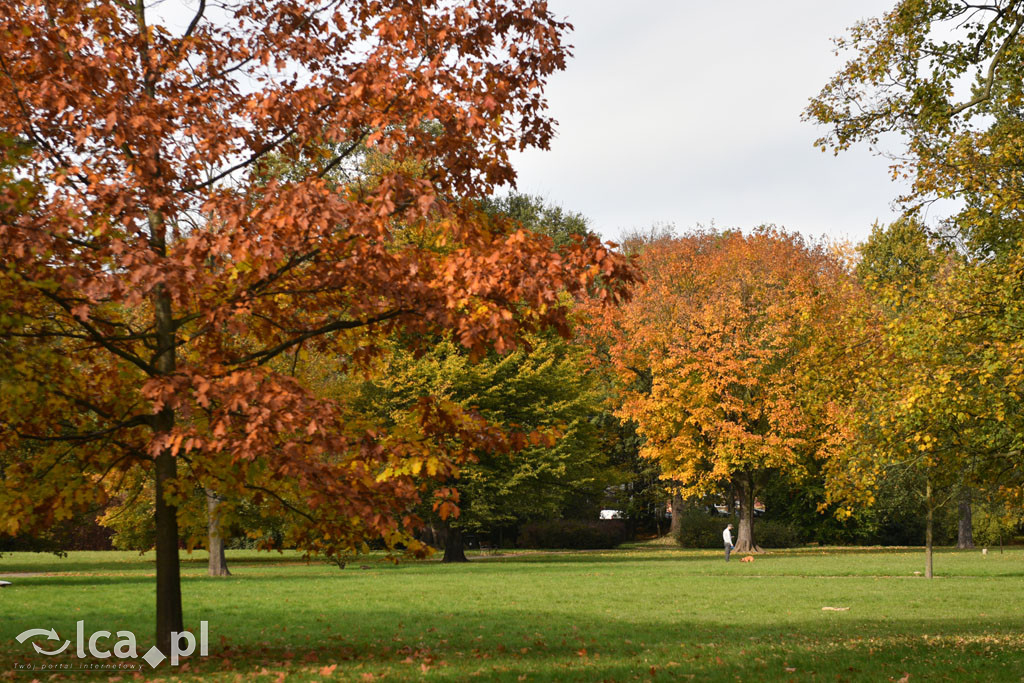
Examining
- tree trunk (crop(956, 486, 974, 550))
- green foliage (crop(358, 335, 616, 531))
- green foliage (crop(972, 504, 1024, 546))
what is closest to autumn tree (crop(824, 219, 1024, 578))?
green foliage (crop(358, 335, 616, 531))

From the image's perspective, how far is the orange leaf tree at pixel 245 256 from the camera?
754 cm

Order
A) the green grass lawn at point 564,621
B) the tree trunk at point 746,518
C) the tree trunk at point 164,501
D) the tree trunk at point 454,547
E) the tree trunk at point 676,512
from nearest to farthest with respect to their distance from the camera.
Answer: the tree trunk at point 164,501 < the green grass lawn at point 564,621 < the tree trunk at point 454,547 < the tree trunk at point 746,518 < the tree trunk at point 676,512

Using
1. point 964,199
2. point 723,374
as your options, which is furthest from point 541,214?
point 964,199

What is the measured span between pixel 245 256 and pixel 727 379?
34.7 meters

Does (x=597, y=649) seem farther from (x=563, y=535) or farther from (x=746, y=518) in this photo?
(x=563, y=535)

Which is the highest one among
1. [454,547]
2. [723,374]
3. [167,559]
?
[723,374]

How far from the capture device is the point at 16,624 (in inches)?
620

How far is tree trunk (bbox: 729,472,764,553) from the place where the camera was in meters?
42.5

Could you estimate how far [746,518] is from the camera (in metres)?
42.7

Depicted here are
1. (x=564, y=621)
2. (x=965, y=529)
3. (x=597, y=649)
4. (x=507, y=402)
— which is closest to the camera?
(x=597, y=649)

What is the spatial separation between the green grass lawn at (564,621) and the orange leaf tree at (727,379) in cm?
899

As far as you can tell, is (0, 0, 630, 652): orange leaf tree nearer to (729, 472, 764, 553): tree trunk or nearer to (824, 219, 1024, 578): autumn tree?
(824, 219, 1024, 578): autumn tree

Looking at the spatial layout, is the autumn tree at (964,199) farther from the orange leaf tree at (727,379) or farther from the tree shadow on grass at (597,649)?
the orange leaf tree at (727,379)

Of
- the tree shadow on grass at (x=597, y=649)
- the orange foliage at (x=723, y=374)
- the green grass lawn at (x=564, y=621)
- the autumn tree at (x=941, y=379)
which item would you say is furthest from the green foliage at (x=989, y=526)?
the tree shadow on grass at (x=597, y=649)
